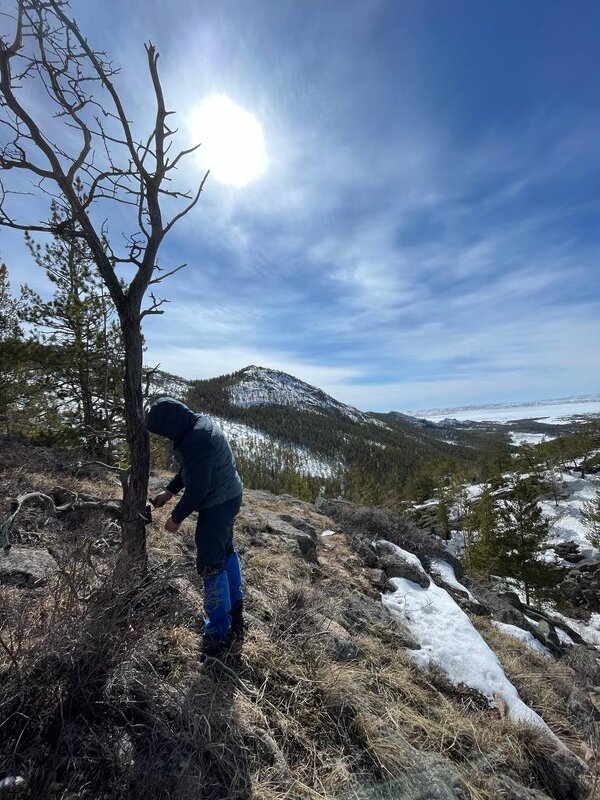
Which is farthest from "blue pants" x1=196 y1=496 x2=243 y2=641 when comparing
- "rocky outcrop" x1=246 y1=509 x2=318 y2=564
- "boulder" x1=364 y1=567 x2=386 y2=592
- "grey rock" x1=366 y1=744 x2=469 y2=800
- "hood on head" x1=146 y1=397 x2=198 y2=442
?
"boulder" x1=364 y1=567 x2=386 y2=592

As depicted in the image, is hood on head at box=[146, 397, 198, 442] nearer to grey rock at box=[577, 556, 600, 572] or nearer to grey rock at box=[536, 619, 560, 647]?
grey rock at box=[536, 619, 560, 647]

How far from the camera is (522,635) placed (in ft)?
Answer: 21.7

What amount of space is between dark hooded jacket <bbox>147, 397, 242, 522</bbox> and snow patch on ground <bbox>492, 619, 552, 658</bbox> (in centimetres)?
611

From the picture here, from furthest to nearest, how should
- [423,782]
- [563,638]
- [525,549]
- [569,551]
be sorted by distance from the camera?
1. [569,551]
2. [525,549]
3. [563,638]
4. [423,782]

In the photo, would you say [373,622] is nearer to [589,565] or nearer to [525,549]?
[525,549]

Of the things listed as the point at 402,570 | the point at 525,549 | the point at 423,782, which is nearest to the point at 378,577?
the point at 402,570

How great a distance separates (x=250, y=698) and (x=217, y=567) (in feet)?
2.99

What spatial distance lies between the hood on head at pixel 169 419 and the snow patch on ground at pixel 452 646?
11.0ft

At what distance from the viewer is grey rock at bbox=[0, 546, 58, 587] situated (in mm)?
2857

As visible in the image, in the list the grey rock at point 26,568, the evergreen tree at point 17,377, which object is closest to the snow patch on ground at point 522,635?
the grey rock at point 26,568

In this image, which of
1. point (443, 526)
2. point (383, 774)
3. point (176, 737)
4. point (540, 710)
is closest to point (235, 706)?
point (176, 737)

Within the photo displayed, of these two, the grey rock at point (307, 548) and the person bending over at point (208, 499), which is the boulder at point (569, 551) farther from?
A: the person bending over at point (208, 499)

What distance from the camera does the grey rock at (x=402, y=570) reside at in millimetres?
6211

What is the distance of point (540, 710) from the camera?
12.1ft
